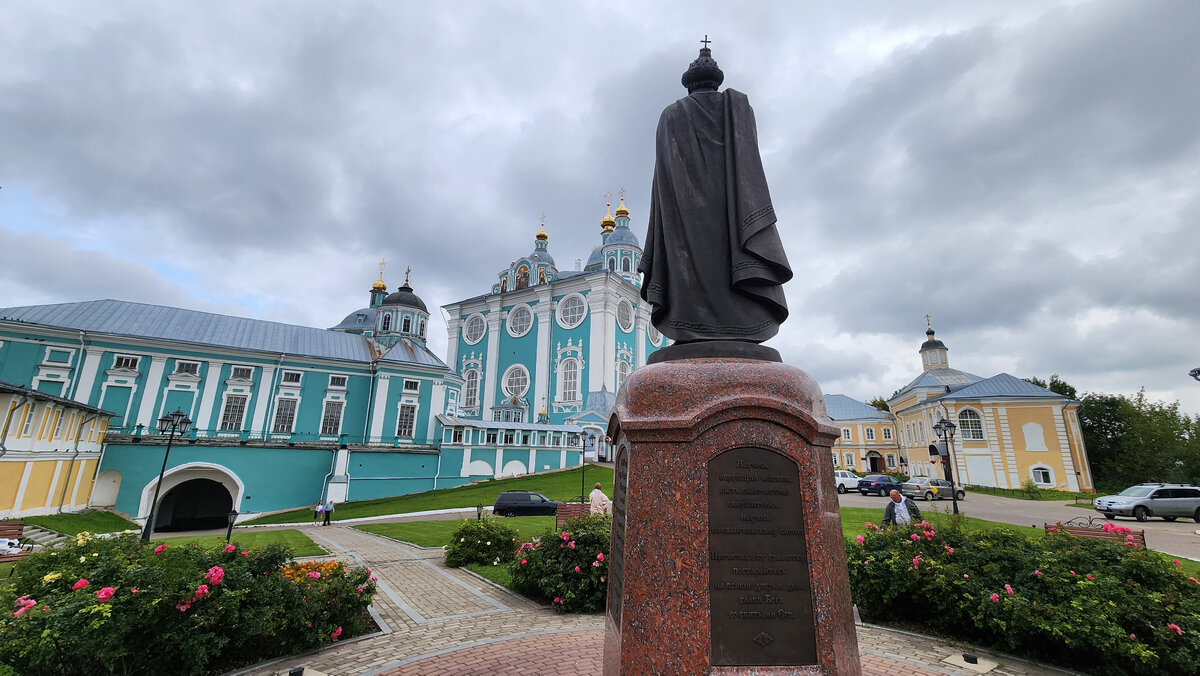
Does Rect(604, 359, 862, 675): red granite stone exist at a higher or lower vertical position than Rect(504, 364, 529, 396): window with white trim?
lower

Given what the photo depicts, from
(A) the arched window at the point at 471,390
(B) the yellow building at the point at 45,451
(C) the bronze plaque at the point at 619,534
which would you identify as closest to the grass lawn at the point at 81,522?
(B) the yellow building at the point at 45,451

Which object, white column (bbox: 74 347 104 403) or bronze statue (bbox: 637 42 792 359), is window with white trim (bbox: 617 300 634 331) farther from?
bronze statue (bbox: 637 42 792 359)

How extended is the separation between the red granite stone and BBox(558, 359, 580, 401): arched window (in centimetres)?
3709

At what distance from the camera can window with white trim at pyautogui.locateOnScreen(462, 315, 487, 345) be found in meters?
48.6

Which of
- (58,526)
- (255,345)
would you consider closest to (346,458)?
(255,345)

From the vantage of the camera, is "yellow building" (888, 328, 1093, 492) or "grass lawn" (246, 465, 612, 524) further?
"yellow building" (888, 328, 1093, 492)

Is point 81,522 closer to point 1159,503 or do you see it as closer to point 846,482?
point 846,482

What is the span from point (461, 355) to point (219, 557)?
146 feet

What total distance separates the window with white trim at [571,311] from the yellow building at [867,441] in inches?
979

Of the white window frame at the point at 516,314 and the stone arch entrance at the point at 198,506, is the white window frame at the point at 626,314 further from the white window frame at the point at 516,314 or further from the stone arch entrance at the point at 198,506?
the stone arch entrance at the point at 198,506

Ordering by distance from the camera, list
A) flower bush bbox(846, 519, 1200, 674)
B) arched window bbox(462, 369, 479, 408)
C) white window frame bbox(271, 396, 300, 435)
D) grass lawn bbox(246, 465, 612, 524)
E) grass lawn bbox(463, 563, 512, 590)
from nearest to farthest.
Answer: flower bush bbox(846, 519, 1200, 674) → grass lawn bbox(463, 563, 512, 590) → grass lawn bbox(246, 465, 612, 524) → white window frame bbox(271, 396, 300, 435) → arched window bbox(462, 369, 479, 408)

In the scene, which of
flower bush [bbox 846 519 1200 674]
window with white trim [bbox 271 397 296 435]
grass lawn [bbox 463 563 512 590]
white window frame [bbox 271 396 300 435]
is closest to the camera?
flower bush [bbox 846 519 1200 674]

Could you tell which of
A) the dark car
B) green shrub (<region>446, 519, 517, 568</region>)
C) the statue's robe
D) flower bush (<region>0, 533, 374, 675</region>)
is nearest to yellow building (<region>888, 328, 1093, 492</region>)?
the dark car

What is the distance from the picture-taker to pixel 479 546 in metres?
10.3
